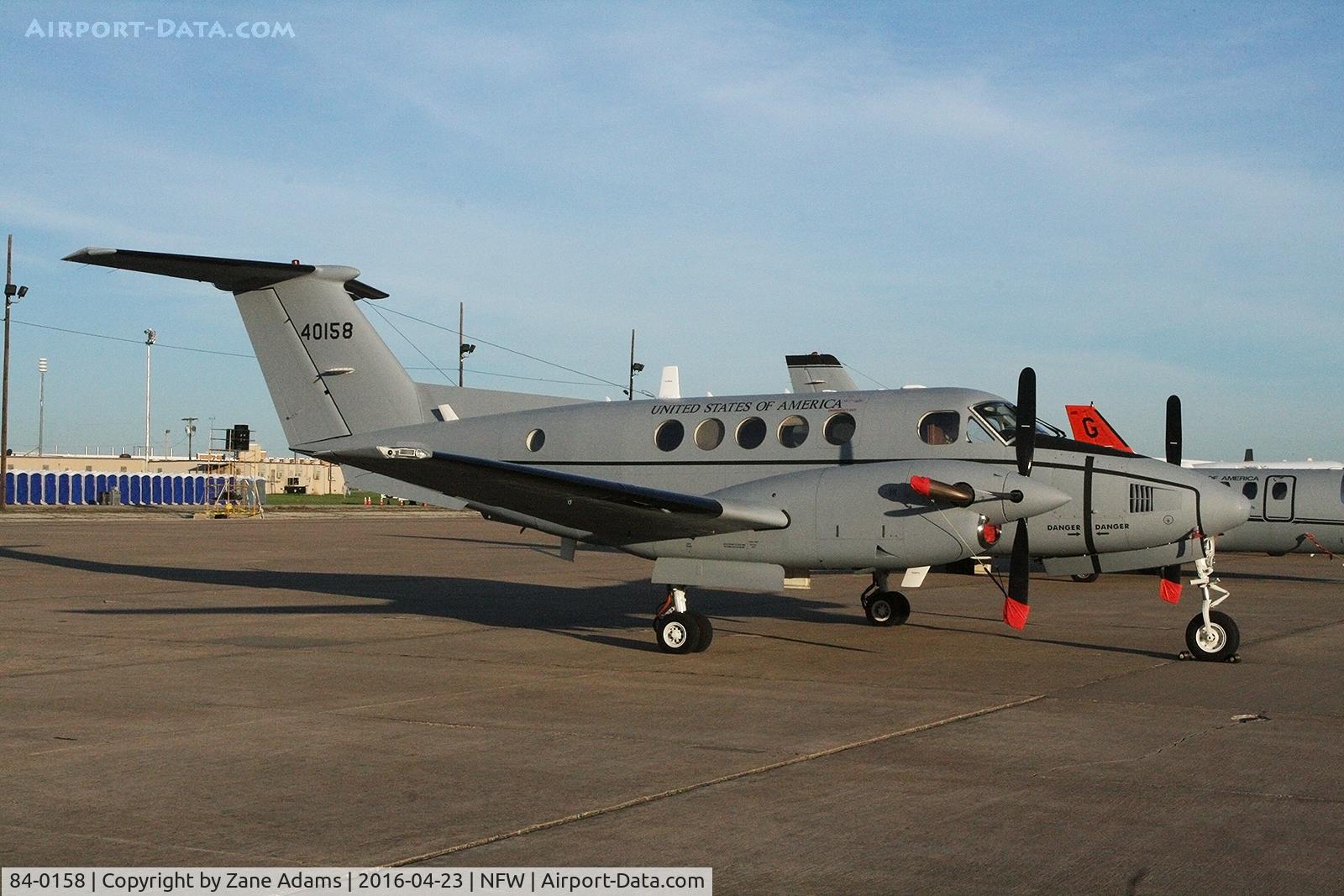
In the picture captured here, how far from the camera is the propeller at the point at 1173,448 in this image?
46.2ft

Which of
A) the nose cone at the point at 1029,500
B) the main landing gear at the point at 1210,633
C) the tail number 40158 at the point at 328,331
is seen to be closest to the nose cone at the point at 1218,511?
the main landing gear at the point at 1210,633

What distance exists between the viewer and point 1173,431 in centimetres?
1466

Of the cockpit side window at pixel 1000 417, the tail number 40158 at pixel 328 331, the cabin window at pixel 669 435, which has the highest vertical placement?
the tail number 40158 at pixel 328 331

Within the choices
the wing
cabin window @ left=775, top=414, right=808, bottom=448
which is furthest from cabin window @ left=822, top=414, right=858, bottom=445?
the wing

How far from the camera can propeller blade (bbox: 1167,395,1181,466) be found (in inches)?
571

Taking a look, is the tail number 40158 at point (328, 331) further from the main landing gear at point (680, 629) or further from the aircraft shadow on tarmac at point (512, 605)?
the main landing gear at point (680, 629)

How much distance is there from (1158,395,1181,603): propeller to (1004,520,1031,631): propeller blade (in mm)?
1758

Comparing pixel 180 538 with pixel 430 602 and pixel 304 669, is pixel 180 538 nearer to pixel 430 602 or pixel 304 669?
pixel 430 602

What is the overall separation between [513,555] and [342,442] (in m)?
16.0

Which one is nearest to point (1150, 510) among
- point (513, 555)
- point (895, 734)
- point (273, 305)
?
point (895, 734)

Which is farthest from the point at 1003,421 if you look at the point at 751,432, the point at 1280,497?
the point at 1280,497

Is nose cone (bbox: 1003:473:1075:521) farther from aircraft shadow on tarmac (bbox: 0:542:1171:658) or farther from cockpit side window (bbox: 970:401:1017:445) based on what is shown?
aircraft shadow on tarmac (bbox: 0:542:1171:658)

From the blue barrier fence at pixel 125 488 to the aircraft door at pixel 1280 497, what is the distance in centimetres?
5287

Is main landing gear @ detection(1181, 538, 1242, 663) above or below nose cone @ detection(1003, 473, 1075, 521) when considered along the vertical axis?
below
